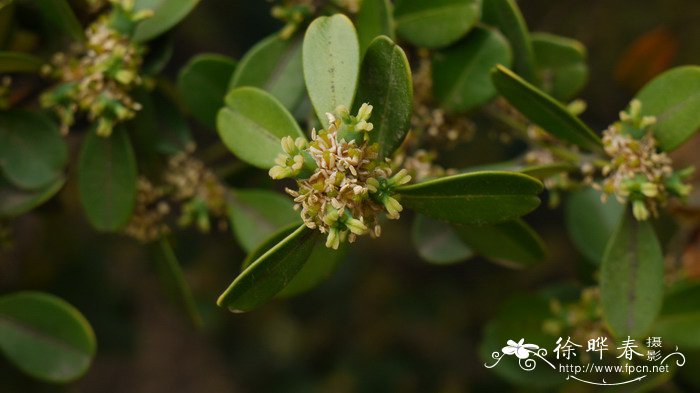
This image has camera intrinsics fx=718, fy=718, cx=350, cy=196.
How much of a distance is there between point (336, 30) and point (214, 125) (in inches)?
17.6

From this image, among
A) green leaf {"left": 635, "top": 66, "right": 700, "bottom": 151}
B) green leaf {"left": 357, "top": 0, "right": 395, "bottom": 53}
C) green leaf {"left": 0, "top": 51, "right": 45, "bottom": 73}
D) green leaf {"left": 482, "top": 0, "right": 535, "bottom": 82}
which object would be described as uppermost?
green leaf {"left": 0, "top": 51, "right": 45, "bottom": 73}

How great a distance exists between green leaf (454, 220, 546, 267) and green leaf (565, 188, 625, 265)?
12.0 inches

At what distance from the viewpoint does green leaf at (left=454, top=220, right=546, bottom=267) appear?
1.20 m

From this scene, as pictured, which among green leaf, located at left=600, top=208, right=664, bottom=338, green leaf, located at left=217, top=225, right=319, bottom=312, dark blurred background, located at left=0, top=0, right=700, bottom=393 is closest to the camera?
green leaf, located at left=217, top=225, right=319, bottom=312

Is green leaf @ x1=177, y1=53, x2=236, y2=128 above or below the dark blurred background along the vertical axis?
above

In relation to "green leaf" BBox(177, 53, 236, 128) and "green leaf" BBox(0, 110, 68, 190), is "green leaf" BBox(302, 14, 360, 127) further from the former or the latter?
"green leaf" BBox(0, 110, 68, 190)

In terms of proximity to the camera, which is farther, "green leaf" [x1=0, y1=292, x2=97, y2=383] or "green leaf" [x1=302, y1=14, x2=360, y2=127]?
"green leaf" [x1=0, y1=292, x2=97, y2=383]

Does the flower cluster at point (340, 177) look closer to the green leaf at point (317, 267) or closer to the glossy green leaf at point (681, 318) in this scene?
the green leaf at point (317, 267)

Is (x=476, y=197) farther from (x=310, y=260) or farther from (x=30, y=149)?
(x=30, y=149)

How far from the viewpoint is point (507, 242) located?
1229mm

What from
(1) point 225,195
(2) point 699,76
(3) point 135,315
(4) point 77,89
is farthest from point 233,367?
(2) point 699,76

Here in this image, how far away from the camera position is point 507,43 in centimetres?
125

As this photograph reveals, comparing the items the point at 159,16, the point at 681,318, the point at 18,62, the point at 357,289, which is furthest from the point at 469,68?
the point at 357,289

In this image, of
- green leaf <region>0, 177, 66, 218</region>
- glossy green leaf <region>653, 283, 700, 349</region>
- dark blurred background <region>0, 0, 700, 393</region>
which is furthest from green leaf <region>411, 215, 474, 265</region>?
dark blurred background <region>0, 0, 700, 393</region>
